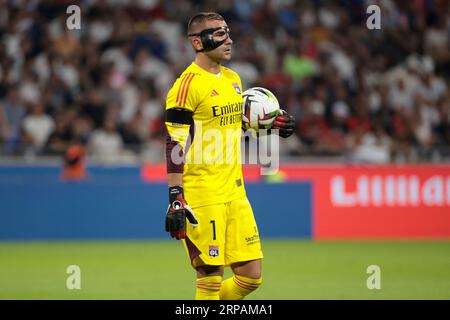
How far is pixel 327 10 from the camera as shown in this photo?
21.2 metres

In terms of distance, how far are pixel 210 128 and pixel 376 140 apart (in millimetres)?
11110

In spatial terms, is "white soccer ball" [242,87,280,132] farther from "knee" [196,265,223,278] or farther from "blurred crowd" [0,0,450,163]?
"blurred crowd" [0,0,450,163]

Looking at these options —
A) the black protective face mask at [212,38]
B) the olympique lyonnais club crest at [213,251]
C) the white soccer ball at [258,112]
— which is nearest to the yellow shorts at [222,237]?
the olympique lyonnais club crest at [213,251]

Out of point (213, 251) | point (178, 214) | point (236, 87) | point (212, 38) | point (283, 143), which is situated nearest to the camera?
point (178, 214)

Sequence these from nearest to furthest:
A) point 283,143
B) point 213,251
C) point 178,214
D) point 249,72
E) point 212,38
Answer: point 178,214 → point 213,251 → point 212,38 → point 283,143 → point 249,72

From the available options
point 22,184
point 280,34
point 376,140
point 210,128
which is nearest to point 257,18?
point 280,34

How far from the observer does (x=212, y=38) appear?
25.9ft

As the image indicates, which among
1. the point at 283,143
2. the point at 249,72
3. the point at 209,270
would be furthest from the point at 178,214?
the point at 249,72

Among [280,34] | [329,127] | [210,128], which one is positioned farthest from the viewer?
[280,34]

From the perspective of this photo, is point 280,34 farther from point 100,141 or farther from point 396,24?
point 100,141

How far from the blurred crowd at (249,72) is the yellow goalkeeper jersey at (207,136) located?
963 centimetres

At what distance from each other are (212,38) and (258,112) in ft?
2.36

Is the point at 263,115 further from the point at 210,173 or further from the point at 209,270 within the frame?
the point at 209,270

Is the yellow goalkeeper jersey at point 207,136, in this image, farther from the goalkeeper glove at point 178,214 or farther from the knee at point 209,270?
the knee at point 209,270
